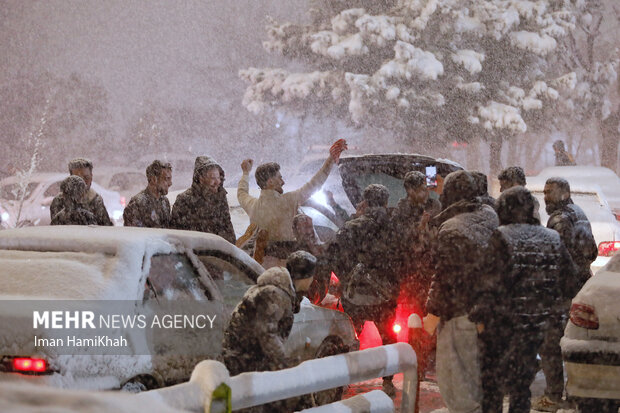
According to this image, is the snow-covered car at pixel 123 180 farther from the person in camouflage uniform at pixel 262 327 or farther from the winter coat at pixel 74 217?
the person in camouflage uniform at pixel 262 327

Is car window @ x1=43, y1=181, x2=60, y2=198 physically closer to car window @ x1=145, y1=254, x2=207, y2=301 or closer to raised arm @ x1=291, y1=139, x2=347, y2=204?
raised arm @ x1=291, y1=139, x2=347, y2=204

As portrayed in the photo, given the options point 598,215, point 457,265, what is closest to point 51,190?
point 598,215

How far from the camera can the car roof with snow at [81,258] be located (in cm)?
450

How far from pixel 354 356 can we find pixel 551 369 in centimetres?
288

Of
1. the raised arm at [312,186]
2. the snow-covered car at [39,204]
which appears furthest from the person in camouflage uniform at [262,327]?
the snow-covered car at [39,204]

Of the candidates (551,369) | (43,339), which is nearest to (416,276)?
(551,369)

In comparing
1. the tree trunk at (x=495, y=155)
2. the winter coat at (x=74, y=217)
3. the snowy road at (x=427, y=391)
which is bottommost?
the snowy road at (x=427, y=391)

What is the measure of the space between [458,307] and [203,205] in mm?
2676

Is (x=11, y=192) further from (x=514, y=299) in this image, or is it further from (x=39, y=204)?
(x=514, y=299)

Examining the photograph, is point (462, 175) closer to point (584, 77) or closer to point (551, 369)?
point (551, 369)

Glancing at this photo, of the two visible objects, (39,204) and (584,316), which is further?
(39,204)

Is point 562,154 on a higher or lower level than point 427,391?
higher

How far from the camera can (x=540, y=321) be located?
5.57 meters

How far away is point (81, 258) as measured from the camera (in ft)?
15.8
